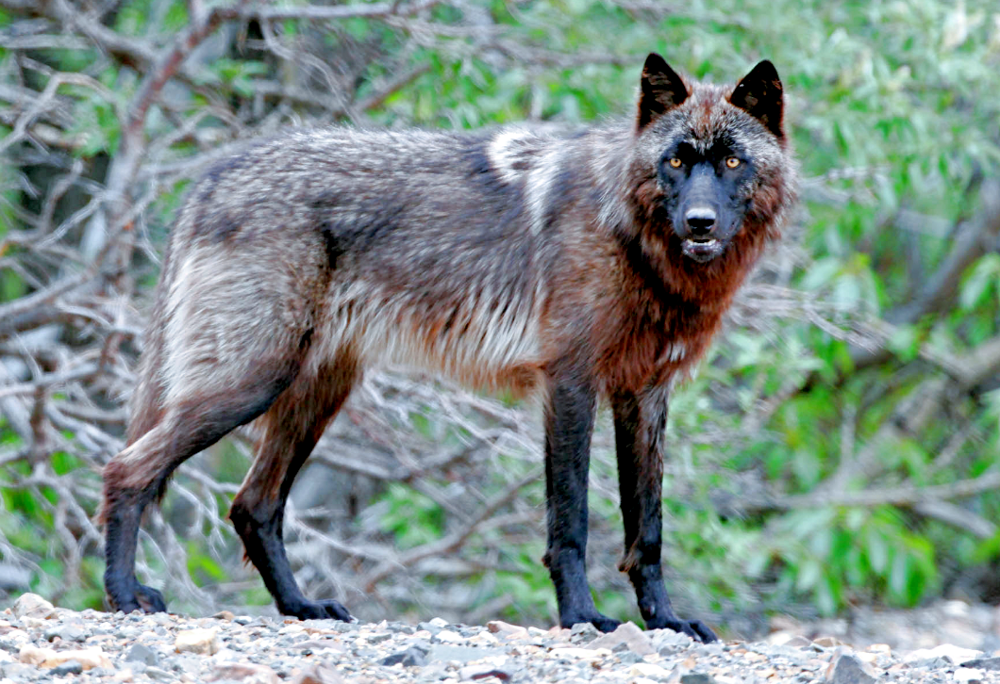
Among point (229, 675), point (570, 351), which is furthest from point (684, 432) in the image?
point (229, 675)

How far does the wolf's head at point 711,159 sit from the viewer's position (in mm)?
4254

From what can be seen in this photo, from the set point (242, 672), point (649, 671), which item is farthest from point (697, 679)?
point (242, 672)

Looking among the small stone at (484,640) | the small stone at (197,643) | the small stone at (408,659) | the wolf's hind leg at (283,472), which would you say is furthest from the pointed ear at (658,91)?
the small stone at (197,643)

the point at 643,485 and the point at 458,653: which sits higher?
the point at 643,485

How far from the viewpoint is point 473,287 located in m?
4.84

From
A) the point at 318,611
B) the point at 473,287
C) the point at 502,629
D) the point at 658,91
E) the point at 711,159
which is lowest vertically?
the point at 318,611

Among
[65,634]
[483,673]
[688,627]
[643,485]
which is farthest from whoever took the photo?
[643,485]

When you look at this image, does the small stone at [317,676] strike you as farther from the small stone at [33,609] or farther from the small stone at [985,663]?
the small stone at [985,663]

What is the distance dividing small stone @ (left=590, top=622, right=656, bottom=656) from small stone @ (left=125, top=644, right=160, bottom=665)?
4.34 ft

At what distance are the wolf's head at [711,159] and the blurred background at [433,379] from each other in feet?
5.05

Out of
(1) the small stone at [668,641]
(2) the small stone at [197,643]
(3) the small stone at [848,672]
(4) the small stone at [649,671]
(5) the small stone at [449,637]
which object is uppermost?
(3) the small stone at [848,672]

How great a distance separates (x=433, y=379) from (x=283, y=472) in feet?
4.61

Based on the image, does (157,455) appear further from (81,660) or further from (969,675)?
(969,675)

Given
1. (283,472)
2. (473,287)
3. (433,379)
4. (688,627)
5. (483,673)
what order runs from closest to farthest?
1. (483,673)
2. (688,627)
3. (473,287)
4. (283,472)
5. (433,379)
